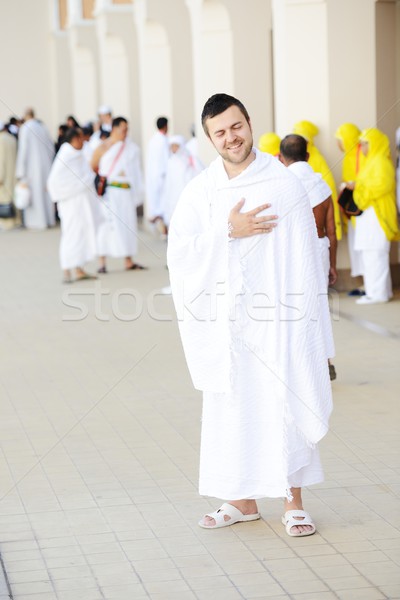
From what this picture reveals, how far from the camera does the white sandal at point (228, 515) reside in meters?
5.06

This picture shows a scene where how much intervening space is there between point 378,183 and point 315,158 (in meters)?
0.67

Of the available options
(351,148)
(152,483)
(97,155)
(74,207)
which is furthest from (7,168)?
(152,483)

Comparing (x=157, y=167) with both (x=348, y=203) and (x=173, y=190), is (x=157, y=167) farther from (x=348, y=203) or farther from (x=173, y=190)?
(x=348, y=203)

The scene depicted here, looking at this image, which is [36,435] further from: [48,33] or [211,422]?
[48,33]

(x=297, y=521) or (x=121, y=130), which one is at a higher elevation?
(x=121, y=130)

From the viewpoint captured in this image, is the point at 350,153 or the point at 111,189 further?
the point at 111,189

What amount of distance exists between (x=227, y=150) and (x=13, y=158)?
632 inches

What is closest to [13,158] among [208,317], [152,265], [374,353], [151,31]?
[151,31]

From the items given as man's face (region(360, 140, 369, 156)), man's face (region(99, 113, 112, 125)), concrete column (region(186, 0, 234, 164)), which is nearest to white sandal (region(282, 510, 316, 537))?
man's face (region(360, 140, 369, 156))

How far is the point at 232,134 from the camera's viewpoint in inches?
188

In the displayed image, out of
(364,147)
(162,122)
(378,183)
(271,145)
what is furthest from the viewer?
(162,122)

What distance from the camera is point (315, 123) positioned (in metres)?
11.6

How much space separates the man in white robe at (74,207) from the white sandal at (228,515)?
27.5ft

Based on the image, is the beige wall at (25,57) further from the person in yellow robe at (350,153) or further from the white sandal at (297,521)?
the white sandal at (297,521)
